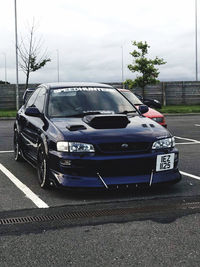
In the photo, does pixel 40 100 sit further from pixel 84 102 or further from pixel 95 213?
pixel 95 213

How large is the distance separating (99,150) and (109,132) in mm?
309

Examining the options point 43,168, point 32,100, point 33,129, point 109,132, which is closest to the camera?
point 109,132

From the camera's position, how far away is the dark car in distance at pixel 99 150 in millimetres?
5305

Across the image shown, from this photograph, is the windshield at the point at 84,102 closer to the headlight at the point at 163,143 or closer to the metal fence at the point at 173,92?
the headlight at the point at 163,143

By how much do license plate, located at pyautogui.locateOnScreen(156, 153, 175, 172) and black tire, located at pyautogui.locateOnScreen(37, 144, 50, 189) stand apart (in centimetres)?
145

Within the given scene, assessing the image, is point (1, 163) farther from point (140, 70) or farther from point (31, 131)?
point (140, 70)

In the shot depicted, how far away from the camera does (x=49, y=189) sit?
6027 millimetres

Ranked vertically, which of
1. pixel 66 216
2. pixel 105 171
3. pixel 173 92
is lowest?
pixel 66 216

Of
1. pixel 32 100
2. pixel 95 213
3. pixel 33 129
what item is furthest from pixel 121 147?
pixel 32 100

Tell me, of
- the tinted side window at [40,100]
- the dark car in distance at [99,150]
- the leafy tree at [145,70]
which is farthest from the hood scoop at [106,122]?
the leafy tree at [145,70]

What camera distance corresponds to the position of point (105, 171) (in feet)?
17.4

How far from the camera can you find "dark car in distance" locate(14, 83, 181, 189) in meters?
5.30

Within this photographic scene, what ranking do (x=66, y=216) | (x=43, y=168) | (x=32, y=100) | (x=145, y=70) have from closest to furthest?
(x=66, y=216) → (x=43, y=168) → (x=32, y=100) → (x=145, y=70)

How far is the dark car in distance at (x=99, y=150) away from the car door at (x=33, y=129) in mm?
69
